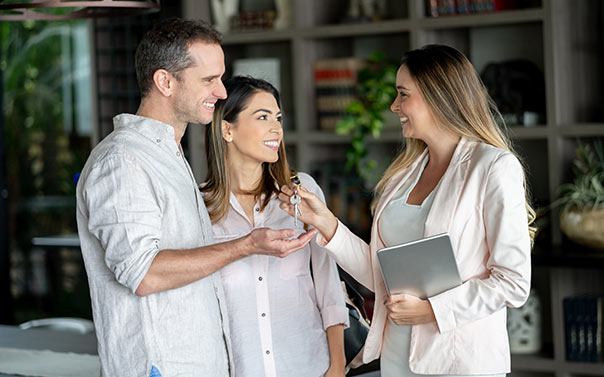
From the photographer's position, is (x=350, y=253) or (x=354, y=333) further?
(x=354, y=333)

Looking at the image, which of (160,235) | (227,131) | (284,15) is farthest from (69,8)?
(284,15)

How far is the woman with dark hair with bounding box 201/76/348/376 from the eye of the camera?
2.26 m

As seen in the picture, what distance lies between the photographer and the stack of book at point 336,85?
4.11m

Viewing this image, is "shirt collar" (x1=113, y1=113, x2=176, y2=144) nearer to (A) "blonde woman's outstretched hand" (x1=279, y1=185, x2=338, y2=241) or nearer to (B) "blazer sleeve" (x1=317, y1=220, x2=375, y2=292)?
(A) "blonde woman's outstretched hand" (x1=279, y1=185, x2=338, y2=241)

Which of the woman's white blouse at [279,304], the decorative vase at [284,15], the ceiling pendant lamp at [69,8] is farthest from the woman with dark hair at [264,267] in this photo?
the decorative vase at [284,15]

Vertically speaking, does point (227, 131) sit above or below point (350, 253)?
above

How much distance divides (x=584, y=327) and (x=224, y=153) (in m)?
1.99

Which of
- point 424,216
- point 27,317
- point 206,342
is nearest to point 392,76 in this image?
point 424,216

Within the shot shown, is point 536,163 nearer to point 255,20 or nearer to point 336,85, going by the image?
point 336,85

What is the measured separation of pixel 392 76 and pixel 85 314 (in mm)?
2994

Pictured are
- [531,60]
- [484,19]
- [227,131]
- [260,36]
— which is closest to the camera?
[227,131]

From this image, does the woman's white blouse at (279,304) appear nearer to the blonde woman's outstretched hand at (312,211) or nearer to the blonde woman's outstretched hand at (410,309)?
the blonde woman's outstretched hand at (312,211)

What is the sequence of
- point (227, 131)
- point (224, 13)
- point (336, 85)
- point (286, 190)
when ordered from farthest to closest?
point (224, 13) < point (336, 85) < point (227, 131) < point (286, 190)

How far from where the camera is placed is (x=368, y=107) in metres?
4.02
